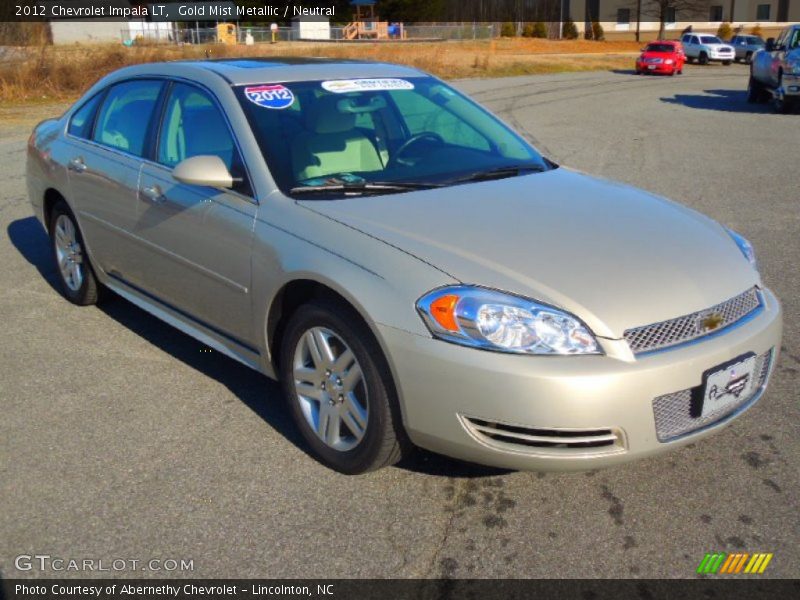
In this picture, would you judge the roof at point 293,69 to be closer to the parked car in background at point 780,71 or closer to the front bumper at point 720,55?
the parked car in background at point 780,71

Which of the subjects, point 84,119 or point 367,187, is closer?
point 367,187

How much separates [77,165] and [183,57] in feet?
84.2

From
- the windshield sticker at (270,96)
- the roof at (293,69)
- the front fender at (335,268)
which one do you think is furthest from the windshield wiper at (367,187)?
the roof at (293,69)

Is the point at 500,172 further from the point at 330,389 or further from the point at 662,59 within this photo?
the point at 662,59

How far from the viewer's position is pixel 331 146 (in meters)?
4.21

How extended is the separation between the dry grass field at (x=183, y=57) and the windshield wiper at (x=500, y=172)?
9543mm

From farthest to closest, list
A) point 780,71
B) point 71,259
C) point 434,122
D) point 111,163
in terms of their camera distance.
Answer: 1. point 780,71
2. point 71,259
3. point 111,163
4. point 434,122

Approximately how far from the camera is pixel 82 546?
3180 millimetres

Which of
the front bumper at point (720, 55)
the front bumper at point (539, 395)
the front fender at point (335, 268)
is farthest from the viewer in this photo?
the front bumper at point (720, 55)

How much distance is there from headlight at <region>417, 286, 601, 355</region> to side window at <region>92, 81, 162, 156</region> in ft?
7.99

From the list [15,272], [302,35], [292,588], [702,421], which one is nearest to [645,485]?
[702,421]

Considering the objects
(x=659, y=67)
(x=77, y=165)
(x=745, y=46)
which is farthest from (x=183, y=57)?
(x=745, y=46)

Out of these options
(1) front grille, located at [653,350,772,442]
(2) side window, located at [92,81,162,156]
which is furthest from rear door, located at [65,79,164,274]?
(1) front grille, located at [653,350,772,442]

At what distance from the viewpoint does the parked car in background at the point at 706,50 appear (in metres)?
46.1
